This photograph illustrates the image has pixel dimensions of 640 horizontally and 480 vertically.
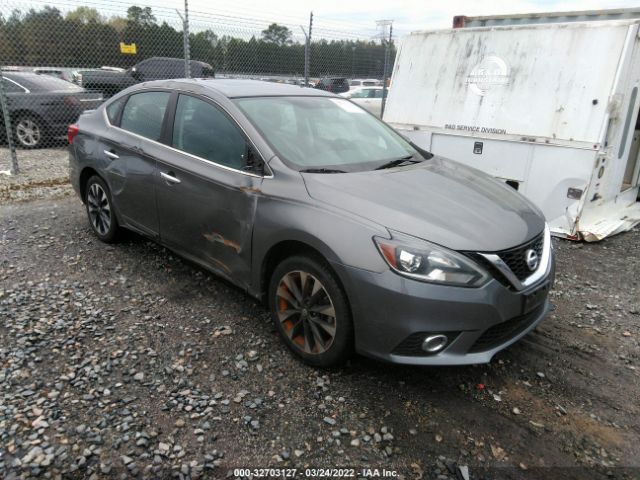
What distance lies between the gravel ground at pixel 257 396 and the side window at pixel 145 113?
1.27 m

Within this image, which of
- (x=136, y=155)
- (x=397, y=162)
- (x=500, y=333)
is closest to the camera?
(x=500, y=333)

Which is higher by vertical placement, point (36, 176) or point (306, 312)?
point (306, 312)

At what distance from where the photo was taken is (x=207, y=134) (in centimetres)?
354

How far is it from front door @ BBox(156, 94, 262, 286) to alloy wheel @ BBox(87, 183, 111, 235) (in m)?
1.07

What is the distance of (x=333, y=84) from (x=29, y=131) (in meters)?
7.92

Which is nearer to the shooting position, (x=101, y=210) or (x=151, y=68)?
(x=101, y=210)

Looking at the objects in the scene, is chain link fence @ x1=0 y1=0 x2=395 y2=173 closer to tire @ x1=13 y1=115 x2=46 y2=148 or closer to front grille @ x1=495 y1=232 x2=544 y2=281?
tire @ x1=13 y1=115 x2=46 y2=148

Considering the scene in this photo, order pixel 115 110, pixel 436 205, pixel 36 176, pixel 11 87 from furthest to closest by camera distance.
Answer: pixel 11 87
pixel 36 176
pixel 115 110
pixel 436 205

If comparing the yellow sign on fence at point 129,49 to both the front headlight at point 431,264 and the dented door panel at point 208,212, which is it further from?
the front headlight at point 431,264

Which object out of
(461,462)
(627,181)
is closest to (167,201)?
(461,462)

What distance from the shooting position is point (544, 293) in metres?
2.91

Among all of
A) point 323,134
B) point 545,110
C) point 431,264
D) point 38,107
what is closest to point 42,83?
point 38,107

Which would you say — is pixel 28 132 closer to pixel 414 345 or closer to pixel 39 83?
pixel 39 83

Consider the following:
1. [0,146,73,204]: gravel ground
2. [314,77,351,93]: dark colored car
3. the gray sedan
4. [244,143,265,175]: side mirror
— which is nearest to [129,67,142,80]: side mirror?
[0,146,73,204]: gravel ground
